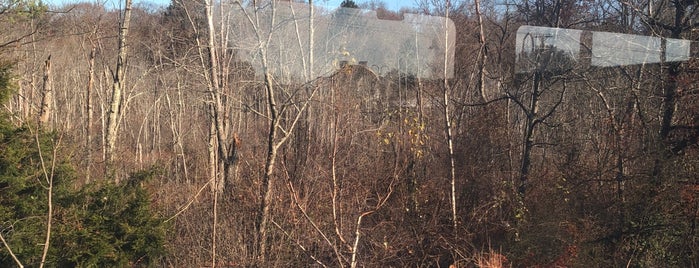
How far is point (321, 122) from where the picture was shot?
382 inches

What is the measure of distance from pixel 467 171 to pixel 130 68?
1064 centimetres

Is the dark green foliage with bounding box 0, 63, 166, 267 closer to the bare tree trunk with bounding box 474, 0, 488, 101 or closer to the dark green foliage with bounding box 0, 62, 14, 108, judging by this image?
the dark green foliage with bounding box 0, 62, 14, 108

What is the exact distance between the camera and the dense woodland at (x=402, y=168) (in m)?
6.20

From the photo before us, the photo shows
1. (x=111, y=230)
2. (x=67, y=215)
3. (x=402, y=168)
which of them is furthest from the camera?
(x=402, y=168)

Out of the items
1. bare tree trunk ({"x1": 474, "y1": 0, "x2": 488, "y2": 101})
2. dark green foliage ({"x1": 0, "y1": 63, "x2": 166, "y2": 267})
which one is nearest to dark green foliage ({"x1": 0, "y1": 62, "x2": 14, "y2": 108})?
dark green foliage ({"x1": 0, "y1": 63, "x2": 166, "y2": 267})

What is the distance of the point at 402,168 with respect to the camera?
9016mm

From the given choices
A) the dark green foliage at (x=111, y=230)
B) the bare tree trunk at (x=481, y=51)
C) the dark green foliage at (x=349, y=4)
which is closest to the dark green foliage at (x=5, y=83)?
the dark green foliage at (x=111, y=230)

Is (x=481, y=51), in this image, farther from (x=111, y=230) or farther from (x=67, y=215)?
(x=67, y=215)

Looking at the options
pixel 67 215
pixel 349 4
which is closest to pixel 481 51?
pixel 349 4

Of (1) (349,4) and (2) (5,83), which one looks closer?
(2) (5,83)

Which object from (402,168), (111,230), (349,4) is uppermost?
(349,4)

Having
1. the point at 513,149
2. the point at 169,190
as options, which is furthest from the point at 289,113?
the point at 513,149

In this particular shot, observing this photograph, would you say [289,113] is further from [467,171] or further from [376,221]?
[467,171]

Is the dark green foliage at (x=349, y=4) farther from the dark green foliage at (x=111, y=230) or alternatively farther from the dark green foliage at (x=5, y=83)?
the dark green foliage at (x=5, y=83)
